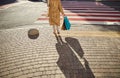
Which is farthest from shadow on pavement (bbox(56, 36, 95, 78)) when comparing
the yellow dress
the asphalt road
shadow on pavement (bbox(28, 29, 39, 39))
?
the asphalt road

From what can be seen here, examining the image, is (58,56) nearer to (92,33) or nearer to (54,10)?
(54,10)

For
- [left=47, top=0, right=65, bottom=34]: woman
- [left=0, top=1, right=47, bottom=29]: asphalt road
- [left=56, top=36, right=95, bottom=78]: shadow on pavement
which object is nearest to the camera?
[left=56, top=36, right=95, bottom=78]: shadow on pavement

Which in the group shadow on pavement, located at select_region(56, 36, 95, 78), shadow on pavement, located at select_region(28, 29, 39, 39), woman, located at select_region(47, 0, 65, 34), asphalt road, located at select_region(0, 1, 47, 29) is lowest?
asphalt road, located at select_region(0, 1, 47, 29)

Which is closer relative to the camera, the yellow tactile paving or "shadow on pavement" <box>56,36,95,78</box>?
"shadow on pavement" <box>56,36,95,78</box>

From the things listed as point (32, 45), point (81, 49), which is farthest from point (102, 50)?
point (32, 45)

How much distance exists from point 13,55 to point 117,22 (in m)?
6.02

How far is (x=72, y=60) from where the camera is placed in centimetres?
550

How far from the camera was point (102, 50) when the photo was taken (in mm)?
6082

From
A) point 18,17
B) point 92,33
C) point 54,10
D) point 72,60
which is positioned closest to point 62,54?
point 72,60

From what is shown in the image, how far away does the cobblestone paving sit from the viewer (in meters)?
4.91

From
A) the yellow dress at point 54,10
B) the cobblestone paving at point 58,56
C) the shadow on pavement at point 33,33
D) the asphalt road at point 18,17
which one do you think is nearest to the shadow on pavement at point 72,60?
the cobblestone paving at point 58,56

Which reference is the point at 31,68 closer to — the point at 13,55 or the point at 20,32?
the point at 13,55

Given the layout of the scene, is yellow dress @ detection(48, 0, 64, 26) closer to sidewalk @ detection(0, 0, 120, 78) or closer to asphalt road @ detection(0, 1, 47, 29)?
sidewalk @ detection(0, 0, 120, 78)

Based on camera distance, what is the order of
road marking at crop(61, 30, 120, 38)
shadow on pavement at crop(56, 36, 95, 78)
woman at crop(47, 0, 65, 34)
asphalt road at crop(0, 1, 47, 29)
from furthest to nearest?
asphalt road at crop(0, 1, 47, 29) → road marking at crop(61, 30, 120, 38) → woman at crop(47, 0, 65, 34) → shadow on pavement at crop(56, 36, 95, 78)
